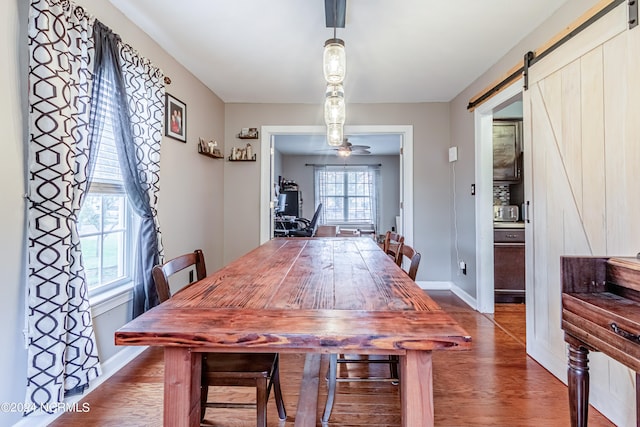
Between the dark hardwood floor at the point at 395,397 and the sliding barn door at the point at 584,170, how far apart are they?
22cm

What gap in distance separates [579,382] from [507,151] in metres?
3.08

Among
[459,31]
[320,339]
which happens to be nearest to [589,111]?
[459,31]

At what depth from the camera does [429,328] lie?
0.80 metres

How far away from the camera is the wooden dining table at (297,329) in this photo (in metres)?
0.77

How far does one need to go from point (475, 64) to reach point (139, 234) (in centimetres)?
310

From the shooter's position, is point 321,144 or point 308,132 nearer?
point 308,132

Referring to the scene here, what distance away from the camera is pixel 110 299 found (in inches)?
80.2

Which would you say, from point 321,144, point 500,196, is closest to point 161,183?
point 500,196

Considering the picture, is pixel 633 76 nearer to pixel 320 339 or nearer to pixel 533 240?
pixel 533 240

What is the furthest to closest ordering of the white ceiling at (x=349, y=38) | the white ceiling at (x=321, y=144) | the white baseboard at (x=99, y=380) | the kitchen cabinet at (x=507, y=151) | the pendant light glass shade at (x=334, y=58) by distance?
the white ceiling at (x=321, y=144) → the kitchen cabinet at (x=507, y=151) → the white ceiling at (x=349, y=38) → the pendant light glass shade at (x=334, y=58) → the white baseboard at (x=99, y=380)

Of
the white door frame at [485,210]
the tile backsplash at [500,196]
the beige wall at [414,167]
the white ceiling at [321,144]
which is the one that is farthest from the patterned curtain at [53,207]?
the white ceiling at [321,144]

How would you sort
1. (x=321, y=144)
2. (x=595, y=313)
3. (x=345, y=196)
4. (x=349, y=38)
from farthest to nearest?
1. (x=345, y=196)
2. (x=321, y=144)
3. (x=349, y=38)
4. (x=595, y=313)

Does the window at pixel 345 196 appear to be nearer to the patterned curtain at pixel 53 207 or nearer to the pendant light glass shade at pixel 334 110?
the pendant light glass shade at pixel 334 110

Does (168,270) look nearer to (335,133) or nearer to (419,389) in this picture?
(419,389)
